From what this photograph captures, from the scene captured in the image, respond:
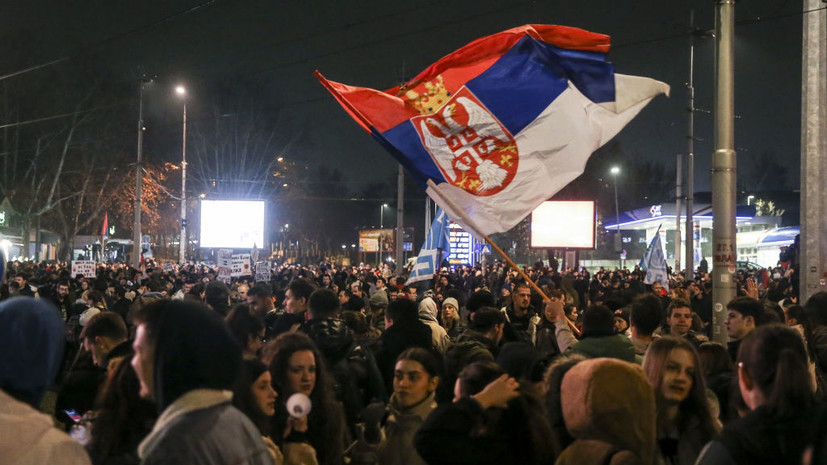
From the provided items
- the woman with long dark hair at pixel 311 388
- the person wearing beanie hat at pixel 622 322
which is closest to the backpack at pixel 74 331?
the woman with long dark hair at pixel 311 388

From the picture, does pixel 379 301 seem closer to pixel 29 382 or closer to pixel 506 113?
pixel 506 113

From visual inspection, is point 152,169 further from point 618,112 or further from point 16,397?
point 16,397

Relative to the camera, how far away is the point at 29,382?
2.73 m

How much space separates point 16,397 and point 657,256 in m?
18.9

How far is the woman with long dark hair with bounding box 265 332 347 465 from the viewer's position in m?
4.46

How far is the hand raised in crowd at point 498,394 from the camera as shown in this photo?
11.7 feet

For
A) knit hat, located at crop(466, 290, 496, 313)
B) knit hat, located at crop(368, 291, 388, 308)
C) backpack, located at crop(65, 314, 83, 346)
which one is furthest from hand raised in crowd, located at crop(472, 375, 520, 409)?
backpack, located at crop(65, 314, 83, 346)

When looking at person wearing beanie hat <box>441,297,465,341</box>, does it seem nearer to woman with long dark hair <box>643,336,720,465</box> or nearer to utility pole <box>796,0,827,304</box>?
woman with long dark hair <box>643,336,720,465</box>

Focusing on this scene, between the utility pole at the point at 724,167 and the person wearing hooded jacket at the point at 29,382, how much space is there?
25.3ft

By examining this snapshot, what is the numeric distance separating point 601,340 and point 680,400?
1.54 m

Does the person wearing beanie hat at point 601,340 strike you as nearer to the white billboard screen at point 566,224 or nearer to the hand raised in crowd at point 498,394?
the hand raised in crowd at point 498,394

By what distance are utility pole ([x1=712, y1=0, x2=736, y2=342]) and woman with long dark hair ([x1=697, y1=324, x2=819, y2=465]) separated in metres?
6.01

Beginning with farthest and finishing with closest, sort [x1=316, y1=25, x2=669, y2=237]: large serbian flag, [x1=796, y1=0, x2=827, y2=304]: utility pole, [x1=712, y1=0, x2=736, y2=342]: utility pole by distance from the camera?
[x1=796, y1=0, x2=827, y2=304]: utility pole, [x1=712, y1=0, x2=736, y2=342]: utility pole, [x1=316, y1=25, x2=669, y2=237]: large serbian flag

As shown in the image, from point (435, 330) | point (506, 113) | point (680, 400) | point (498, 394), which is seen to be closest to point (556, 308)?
point (435, 330)
